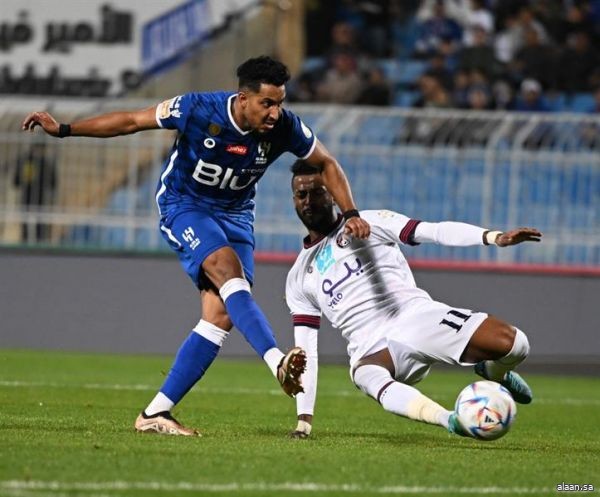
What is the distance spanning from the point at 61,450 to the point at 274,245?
9.81 m

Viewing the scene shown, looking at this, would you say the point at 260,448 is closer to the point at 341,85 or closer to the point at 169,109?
the point at 169,109

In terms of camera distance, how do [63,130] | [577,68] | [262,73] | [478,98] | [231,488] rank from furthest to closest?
[577,68], [478,98], [63,130], [262,73], [231,488]

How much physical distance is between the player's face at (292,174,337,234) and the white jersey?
0.29 feet

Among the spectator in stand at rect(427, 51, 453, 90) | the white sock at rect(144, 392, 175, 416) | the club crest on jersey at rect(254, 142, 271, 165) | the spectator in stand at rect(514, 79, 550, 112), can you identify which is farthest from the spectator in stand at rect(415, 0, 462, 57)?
the white sock at rect(144, 392, 175, 416)

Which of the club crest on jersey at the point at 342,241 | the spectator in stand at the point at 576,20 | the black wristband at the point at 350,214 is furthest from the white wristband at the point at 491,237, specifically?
the spectator in stand at the point at 576,20

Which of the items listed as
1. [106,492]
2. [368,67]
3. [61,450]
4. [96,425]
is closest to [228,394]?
[96,425]

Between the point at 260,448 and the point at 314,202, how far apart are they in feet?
5.81

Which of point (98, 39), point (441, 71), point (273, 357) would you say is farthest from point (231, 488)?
point (98, 39)

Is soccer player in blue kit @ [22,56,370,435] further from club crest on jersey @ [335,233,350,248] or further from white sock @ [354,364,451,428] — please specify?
white sock @ [354,364,451,428]

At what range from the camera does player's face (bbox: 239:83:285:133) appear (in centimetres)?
814

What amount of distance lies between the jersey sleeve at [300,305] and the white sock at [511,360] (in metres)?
1.10

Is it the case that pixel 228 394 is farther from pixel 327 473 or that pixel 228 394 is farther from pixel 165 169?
pixel 327 473

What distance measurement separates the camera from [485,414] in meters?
7.36

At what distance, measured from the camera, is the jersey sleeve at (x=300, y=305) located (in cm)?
865
